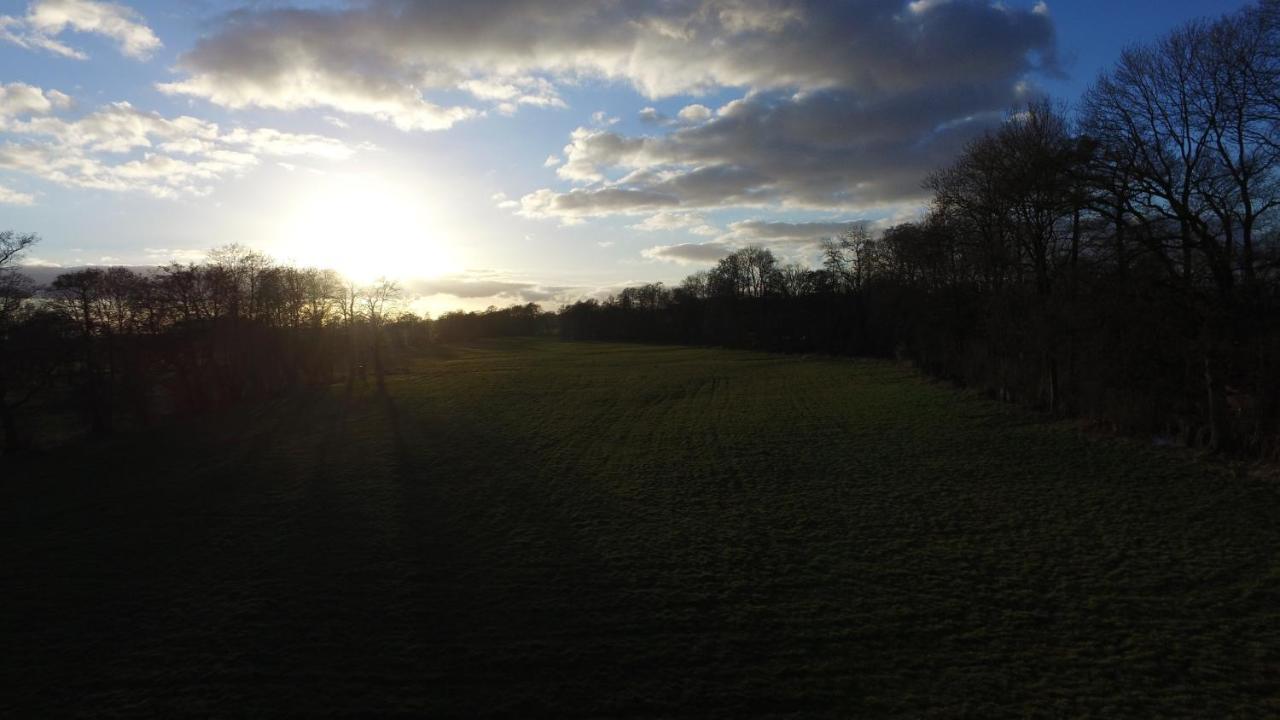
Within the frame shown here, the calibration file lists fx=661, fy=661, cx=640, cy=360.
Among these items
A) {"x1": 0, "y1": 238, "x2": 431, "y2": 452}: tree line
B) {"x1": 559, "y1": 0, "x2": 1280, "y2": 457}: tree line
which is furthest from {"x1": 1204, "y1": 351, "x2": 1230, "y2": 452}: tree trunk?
{"x1": 0, "y1": 238, "x2": 431, "y2": 452}: tree line

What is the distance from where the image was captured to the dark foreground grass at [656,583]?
7.34 meters

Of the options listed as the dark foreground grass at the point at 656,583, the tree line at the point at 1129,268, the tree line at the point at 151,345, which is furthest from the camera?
the tree line at the point at 151,345

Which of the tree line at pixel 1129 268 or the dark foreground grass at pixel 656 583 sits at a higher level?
the tree line at pixel 1129 268

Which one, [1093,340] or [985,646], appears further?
[1093,340]

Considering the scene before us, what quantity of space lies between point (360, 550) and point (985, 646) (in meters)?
10.7

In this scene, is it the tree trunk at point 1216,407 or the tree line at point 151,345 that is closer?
the tree trunk at point 1216,407

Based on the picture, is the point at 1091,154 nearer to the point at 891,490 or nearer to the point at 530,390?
the point at 891,490

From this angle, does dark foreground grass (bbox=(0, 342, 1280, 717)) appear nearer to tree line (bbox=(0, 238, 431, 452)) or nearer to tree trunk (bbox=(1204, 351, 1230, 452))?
tree trunk (bbox=(1204, 351, 1230, 452))

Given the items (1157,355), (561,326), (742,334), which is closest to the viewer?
(1157,355)

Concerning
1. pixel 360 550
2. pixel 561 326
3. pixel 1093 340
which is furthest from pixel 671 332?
pixel 360 550

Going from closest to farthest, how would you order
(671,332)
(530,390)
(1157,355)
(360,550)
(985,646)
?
(985,646)
(360,550)
(1157,355)
(530,390)
(671,332)

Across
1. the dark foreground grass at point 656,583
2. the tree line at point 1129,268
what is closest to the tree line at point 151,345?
the dark foreground grass at point 656,583

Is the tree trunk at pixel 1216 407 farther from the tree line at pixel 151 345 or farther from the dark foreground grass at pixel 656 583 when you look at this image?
the tree line at pixel 151 345

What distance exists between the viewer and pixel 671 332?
11544cm
